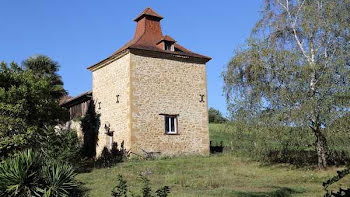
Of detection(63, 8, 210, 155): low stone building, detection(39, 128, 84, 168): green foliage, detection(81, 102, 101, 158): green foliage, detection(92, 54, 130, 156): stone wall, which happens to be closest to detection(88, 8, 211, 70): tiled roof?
detection(63, 8, 210, 155): low stone building

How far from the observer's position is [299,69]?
17312 millimetres

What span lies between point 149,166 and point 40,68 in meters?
14.0

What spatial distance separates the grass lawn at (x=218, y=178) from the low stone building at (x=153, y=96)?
3.27 m

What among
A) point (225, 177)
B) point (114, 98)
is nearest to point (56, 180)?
point (225, 177)

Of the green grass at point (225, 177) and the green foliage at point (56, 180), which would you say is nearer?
the green foliage at point (56, 180)

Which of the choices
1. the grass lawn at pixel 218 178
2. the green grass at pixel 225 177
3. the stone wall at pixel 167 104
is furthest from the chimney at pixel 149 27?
the grass lawn at pixel 218 178

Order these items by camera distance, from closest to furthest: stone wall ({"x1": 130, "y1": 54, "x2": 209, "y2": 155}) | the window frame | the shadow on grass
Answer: the shadow on grass < stone wall ({"x1": 130, "y1": 54, "x2": 209, "y2": 155}) < the window frame

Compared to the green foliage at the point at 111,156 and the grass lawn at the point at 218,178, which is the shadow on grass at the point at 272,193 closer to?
the grass lawn at the point at 218,178

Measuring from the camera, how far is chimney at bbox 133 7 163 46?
2588 centimetres

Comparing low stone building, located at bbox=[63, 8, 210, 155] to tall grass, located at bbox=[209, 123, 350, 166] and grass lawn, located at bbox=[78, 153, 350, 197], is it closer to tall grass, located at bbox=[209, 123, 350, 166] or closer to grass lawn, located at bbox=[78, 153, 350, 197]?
grass lawn, located at bbox=[78, 153, 350, 197]

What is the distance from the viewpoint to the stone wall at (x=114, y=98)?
23.4m

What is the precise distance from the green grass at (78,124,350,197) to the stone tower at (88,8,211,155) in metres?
2.94

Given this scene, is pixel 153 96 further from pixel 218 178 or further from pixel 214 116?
pixel 214 116

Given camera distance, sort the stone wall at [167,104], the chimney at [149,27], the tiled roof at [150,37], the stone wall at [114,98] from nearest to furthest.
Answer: the stone wall at [167,104] → the stone wall at [114,98] → the tiled roof at [150,37] → the chimney at [149,27]
